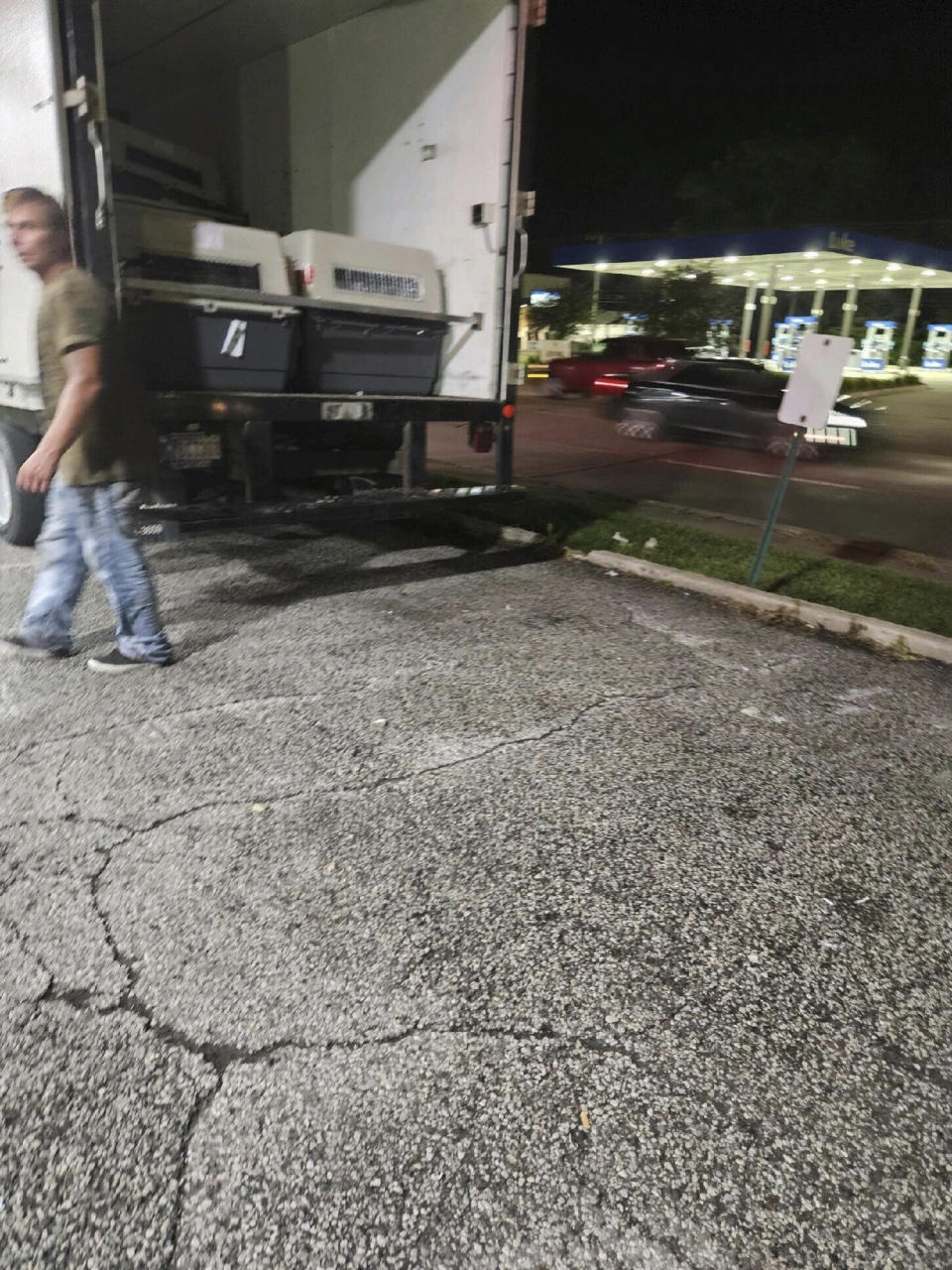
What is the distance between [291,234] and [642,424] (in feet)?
33.4

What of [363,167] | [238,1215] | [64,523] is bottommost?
[238,1215]

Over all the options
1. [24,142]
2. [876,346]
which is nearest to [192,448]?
[24,142]

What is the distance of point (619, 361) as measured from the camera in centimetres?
2052

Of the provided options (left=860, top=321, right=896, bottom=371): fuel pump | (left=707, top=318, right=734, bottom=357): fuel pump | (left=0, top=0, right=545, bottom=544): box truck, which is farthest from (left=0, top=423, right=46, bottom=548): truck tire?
(left=860, top=321, right=896, bottom=371): fuel pump

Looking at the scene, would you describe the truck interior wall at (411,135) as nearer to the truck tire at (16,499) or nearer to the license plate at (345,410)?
the license plate at (345,410)

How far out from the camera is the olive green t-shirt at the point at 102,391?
155 inches

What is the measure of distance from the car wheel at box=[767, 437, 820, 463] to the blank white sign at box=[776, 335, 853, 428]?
8.01 metres

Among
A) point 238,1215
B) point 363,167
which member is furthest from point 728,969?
point 363,167

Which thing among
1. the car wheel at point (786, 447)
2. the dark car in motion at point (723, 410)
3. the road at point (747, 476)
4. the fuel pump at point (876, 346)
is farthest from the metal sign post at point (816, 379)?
the fuel pump at point (876, 346)

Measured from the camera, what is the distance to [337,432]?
598 cm

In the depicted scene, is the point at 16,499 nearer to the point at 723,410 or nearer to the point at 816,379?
the point at 816,379

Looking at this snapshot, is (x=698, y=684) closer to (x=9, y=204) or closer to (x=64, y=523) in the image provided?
(x=64, y=523)

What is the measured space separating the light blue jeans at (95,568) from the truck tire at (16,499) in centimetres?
190

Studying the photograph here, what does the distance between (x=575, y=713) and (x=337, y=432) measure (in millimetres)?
2803
